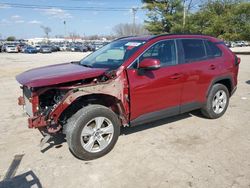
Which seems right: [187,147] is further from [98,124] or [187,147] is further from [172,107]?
[98,124]

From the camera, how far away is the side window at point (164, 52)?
4.24m

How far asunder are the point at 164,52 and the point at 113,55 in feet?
2.99

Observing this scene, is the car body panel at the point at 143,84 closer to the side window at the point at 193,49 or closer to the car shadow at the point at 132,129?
the side window at the point at 193,49

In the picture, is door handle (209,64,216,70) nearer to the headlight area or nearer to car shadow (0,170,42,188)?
the headlight area

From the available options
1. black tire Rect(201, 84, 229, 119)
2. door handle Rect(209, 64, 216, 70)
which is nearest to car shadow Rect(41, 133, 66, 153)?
black tire Rect(201, 84, 229, 119)

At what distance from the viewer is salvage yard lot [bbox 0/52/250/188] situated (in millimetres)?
3182

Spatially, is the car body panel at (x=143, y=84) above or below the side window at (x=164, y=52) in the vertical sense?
below

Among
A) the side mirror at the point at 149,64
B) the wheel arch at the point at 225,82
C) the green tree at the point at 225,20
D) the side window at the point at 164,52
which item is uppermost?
the green tree at the point at 225,20

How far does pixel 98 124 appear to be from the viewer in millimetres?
3713

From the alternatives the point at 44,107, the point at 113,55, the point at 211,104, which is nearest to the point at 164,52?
the point at 113,55

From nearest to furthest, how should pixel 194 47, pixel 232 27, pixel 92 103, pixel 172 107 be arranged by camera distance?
1. pixel 92 103
2. pixel 172 107
3. pixel 194 47
4. pixel 232 27

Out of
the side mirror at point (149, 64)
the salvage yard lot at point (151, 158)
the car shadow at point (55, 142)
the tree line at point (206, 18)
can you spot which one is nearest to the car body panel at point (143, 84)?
the side mirror at point (149, 64)

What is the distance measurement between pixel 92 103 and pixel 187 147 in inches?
67.0

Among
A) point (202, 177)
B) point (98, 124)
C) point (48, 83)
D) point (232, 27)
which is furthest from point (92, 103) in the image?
point (232, 27)
